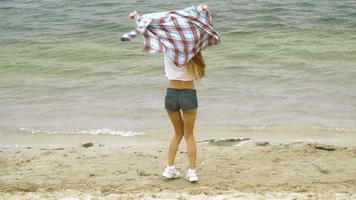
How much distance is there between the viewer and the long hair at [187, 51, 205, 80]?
209 inches

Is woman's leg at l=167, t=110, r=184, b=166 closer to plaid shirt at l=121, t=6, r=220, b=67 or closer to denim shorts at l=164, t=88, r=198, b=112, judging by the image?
denim shorts at l=164, t=88, r=198, b=112

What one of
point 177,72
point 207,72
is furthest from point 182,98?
point 207,72

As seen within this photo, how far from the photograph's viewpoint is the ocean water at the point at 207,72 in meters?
8.85

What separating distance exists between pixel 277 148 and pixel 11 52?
9.69 m

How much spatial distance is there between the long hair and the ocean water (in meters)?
3.02

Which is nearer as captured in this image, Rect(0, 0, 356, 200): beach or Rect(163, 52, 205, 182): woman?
Rect(163, 52, 205, 182): woman

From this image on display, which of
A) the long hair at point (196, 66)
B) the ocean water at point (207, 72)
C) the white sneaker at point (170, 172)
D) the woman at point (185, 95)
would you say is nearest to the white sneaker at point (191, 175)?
the woman at point (185, 95)

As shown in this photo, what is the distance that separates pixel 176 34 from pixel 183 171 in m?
1.67

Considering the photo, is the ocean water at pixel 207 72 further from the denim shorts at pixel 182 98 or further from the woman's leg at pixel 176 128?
the denim shorts at pixel 182 98

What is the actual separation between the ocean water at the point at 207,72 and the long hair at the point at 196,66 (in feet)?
9.92

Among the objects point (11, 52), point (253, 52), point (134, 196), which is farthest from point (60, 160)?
point (11, 52)

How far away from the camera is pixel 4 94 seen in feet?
35.9

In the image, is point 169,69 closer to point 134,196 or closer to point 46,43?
point 134,196

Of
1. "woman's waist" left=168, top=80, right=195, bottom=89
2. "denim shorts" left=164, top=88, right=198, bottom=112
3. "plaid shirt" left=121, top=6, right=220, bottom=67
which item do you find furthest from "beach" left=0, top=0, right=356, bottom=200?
"plaid shirt" left=121, top=6, right=220, bottom=67
